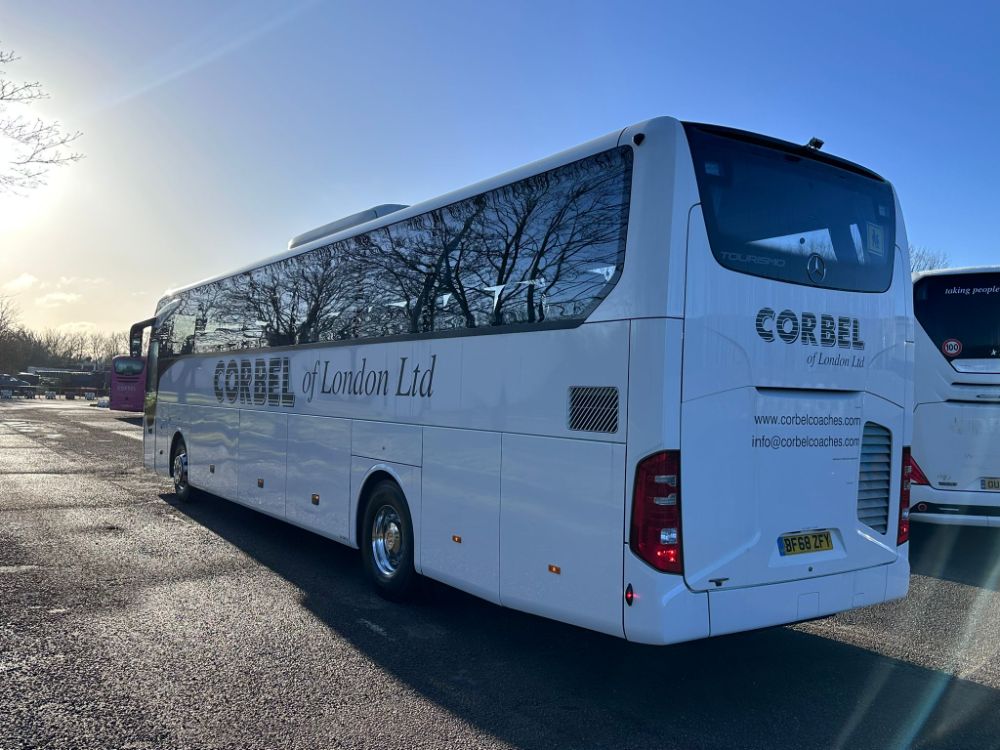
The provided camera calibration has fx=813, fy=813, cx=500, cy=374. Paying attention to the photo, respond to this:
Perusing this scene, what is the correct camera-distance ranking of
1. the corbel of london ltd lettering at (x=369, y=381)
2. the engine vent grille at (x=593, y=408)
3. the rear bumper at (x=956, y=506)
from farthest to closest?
1. the rear bumper at (x=956, y=506)
2. the corbel of london ltd lettering at (x=369, y=381)
3. the engine vent grille at (x=593, y=408)

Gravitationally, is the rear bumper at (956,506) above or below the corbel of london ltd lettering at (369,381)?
below

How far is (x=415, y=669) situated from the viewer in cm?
536

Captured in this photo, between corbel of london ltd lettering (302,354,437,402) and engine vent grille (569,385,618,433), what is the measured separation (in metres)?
1.77

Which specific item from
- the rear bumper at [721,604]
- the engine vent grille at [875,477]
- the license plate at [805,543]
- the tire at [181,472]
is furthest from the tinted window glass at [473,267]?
the tire at [181,472]

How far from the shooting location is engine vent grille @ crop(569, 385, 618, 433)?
4.76 meters

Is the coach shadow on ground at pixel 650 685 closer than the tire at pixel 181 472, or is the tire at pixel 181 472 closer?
the coach shadow on ground at pixel 650 685

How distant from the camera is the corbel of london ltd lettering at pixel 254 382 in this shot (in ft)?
30.5

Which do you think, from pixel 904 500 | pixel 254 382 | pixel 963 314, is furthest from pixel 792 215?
pixel 254 382

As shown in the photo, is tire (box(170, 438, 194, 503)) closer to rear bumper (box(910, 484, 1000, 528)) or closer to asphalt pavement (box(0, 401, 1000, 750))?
asphalt pavement (box(0, 401, 1000, 750))

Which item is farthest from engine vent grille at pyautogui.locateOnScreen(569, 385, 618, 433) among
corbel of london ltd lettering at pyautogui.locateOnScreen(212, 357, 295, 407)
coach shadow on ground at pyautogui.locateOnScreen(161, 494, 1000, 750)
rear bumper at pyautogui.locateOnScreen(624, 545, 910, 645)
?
corbel of london ltd lettering at pyautogui.locateOnScreen(212, 357, 295, 407)

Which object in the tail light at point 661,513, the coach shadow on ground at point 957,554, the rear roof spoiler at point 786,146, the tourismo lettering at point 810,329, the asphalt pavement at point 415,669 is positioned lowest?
the asphalt pavement at point 415,669

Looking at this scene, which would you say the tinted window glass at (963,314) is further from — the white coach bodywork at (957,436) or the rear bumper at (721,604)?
the rear bumper at (721,604)

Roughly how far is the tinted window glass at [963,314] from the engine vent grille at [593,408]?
667 centimetres

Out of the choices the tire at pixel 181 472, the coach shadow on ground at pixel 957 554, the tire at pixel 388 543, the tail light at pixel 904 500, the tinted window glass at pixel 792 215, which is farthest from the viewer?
the tire at pixel 181 472
